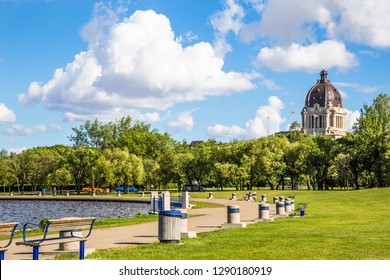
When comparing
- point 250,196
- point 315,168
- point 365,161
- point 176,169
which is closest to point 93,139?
point 176,169

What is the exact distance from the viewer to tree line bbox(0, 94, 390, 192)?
83375 millimetres

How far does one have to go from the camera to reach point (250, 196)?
5844cm

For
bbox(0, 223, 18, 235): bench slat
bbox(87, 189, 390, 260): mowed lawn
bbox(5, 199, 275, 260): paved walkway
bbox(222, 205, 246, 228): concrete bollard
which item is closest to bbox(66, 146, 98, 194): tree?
bbox(5, 199, 275, 260): paved walkway

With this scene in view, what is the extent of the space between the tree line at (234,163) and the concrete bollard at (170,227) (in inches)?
2470

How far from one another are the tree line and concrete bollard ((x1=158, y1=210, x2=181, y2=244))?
6273 cm

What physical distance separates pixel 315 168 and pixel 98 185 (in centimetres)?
4196

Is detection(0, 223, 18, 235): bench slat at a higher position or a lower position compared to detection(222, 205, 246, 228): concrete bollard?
higher

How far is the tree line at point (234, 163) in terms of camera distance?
83.4 metres

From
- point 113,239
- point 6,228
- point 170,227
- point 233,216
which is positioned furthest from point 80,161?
point 6,228

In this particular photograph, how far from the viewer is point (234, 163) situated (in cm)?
9350

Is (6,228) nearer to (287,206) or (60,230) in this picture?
(60,230)

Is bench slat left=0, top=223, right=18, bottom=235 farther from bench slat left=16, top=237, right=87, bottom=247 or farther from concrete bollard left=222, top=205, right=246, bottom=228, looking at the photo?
concrete bollard left=222, top=205, right=246, bottom=228

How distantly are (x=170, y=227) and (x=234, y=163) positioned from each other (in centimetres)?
7541

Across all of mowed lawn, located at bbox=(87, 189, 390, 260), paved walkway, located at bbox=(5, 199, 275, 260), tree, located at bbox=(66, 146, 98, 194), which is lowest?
paved walkway, located at bbox=(5, 199, 275, 260)
